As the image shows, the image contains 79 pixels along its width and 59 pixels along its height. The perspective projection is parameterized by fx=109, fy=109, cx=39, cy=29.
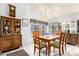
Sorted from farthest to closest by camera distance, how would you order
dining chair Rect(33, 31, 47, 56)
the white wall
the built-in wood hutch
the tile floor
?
the built-in wood hutch, dining chair Rect(33, 31, 47, 56), the tile floor, the white wall

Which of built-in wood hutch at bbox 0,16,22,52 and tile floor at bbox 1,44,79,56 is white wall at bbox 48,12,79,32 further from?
built-in wood hutch at bbox 0,16,22,52

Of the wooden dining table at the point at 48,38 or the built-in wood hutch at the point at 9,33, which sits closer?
the wooden dining table at the point at 48,38

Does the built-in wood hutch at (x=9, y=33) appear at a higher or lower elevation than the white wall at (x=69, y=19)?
lower

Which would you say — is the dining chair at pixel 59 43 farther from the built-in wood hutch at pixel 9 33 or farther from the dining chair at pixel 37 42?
the built-in wood hutch at pixel 9 33

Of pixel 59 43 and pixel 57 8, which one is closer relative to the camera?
pixel 57 8

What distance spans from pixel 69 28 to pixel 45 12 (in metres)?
0.74

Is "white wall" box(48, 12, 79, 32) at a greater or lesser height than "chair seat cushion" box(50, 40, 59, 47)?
greater

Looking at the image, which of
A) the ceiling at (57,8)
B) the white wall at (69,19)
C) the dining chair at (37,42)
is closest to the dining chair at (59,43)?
the dining chair at (37,42)

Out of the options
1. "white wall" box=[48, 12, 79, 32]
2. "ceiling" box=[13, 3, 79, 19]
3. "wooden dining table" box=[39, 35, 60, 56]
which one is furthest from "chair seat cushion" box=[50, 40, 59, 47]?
"ceiling" box=[13, 3, 79, 19]

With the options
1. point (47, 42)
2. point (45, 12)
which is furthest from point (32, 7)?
point (47, 42)

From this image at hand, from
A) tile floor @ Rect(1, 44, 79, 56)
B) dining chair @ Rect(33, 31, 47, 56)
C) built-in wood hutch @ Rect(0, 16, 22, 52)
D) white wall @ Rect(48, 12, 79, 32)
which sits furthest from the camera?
built-in wood hutch @ Rect(0, 16, 22, 52)

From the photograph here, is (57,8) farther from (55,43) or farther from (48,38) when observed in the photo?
(55,43)

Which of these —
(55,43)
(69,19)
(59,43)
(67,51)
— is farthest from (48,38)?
(69,19)

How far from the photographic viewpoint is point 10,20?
A: 4.01 m
